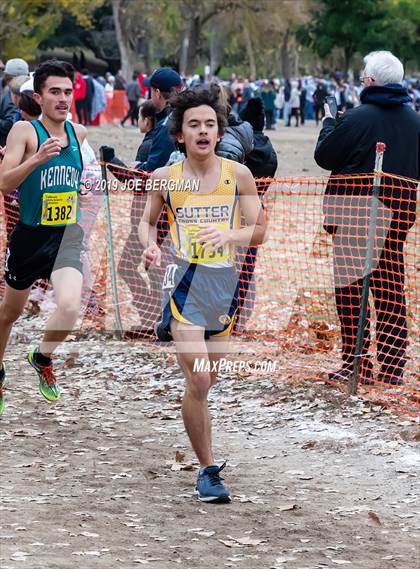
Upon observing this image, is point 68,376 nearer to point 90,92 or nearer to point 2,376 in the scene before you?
point 2,376

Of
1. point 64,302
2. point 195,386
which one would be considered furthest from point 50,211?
point 195,386

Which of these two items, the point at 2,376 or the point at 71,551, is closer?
the point at 71,551

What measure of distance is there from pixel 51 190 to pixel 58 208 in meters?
0.12

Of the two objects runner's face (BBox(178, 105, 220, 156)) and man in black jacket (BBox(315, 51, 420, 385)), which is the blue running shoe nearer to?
runner's face (BBox(178, 105, 220, 156))

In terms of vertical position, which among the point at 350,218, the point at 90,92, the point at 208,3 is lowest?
the point at 350,218

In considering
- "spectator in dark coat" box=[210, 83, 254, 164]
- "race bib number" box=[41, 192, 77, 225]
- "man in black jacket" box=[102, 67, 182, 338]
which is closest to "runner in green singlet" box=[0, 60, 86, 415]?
"race bib number" box=[41, 192, 77, 225]

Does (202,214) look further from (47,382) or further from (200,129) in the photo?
(47,382)

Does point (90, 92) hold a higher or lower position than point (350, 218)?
higher

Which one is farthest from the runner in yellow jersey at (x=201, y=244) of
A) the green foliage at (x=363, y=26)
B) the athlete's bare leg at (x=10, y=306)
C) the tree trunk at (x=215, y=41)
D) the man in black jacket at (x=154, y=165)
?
the tree trunk at (x=215, y=41)

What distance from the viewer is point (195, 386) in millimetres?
6422

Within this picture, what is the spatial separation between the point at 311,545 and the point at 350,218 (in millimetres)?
3498

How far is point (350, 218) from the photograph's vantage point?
8836 mm

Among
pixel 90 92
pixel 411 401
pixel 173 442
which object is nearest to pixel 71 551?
pixel 173 442

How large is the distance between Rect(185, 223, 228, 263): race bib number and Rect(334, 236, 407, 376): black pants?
226 centimetres
